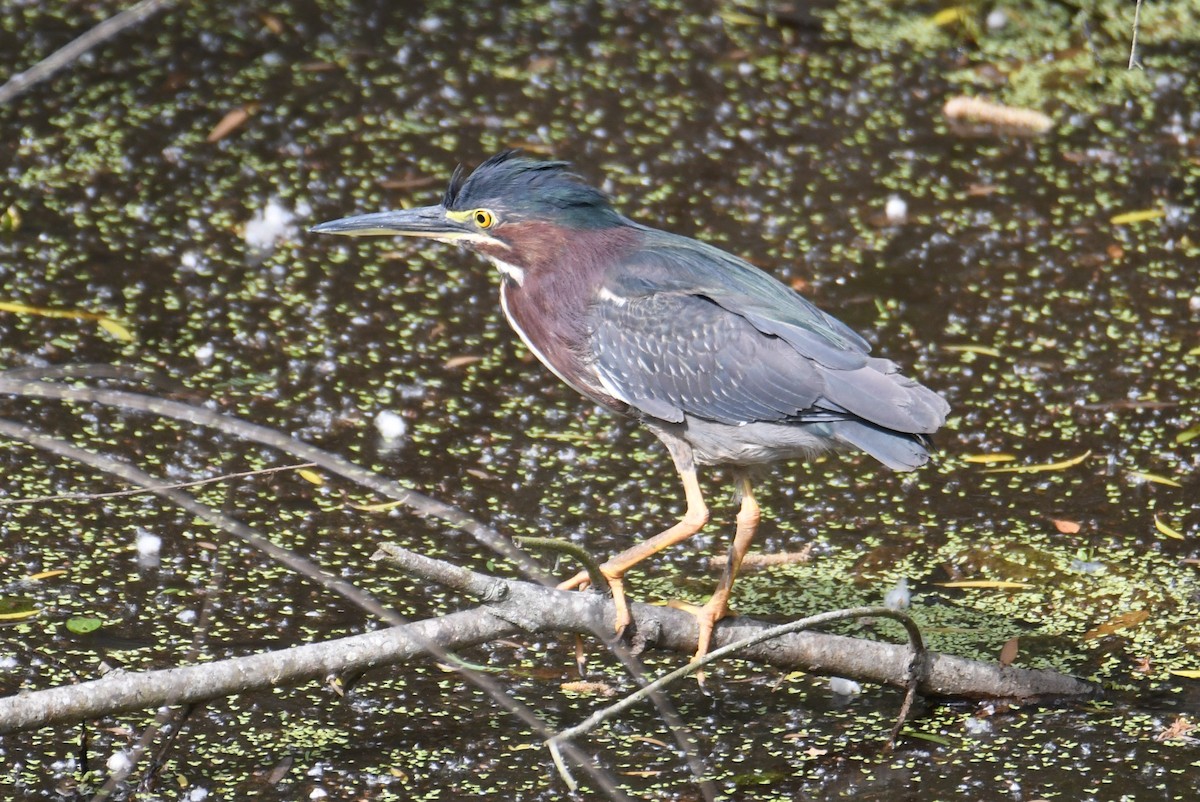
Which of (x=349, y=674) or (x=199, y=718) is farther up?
(x=349, y=674)

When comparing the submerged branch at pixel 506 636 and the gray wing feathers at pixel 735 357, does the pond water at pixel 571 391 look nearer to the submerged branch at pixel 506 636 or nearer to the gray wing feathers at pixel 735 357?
the submerged branch at pixel 506 636

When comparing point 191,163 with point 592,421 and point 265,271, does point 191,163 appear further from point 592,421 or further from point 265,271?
point 592,421

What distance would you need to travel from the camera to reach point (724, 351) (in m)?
3.64

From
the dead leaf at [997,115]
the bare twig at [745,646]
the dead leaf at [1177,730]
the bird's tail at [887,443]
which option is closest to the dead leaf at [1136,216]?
the dead leaf at [997,115]

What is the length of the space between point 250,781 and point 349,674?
A: 33 cm

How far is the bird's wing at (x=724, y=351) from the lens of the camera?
138 inches

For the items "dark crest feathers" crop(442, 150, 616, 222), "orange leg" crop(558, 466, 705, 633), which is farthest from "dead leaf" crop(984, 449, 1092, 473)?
"dark crest feathers" crop(442, 150, 616, 222)

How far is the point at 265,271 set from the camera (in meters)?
5.41

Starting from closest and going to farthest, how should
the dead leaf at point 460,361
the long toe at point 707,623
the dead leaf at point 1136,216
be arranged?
the long toe at point 707,623 → the dead leaf at point 460,361 → the dead leaf at point 1136,216

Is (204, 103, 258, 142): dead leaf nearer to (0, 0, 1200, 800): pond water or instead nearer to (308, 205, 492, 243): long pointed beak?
(0, 0, 1200, 800): pond water

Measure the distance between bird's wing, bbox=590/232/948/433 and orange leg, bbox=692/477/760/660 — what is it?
0.81 ft

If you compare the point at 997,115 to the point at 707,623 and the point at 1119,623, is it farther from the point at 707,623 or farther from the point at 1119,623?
the point at 707,623

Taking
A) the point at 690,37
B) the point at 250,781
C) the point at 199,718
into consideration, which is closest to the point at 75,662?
the point at 199,718

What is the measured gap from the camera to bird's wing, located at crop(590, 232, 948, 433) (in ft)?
11.5
